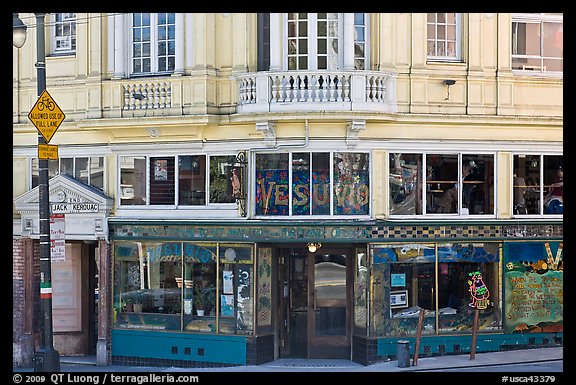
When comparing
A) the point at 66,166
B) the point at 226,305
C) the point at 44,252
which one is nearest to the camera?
the point at 44,252

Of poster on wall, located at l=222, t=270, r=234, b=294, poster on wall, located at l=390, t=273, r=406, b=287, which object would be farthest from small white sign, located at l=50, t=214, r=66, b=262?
poster on wall, located at l=390, t=273, r=406, b=287

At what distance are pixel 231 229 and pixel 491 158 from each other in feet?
18.7

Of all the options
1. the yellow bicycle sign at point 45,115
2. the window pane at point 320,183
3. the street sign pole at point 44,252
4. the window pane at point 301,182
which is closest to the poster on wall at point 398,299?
the window pane at point 320,183

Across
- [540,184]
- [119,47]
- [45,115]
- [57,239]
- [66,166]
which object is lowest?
[57,239]

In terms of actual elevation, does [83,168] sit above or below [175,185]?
above

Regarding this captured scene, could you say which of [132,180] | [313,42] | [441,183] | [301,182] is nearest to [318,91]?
[313,42]

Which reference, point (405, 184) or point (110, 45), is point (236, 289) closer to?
point (405, 184)

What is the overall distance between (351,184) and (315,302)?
267 cm

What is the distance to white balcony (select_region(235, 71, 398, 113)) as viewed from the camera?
2005cm

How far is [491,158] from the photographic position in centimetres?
2130

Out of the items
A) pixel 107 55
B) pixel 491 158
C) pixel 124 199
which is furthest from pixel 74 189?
pixel 491 158

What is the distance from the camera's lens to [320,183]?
67.1 feet

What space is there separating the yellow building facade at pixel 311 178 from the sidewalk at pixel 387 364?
0.28 metres

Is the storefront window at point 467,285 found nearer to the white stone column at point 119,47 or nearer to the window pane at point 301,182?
the window pane at point 301,182
